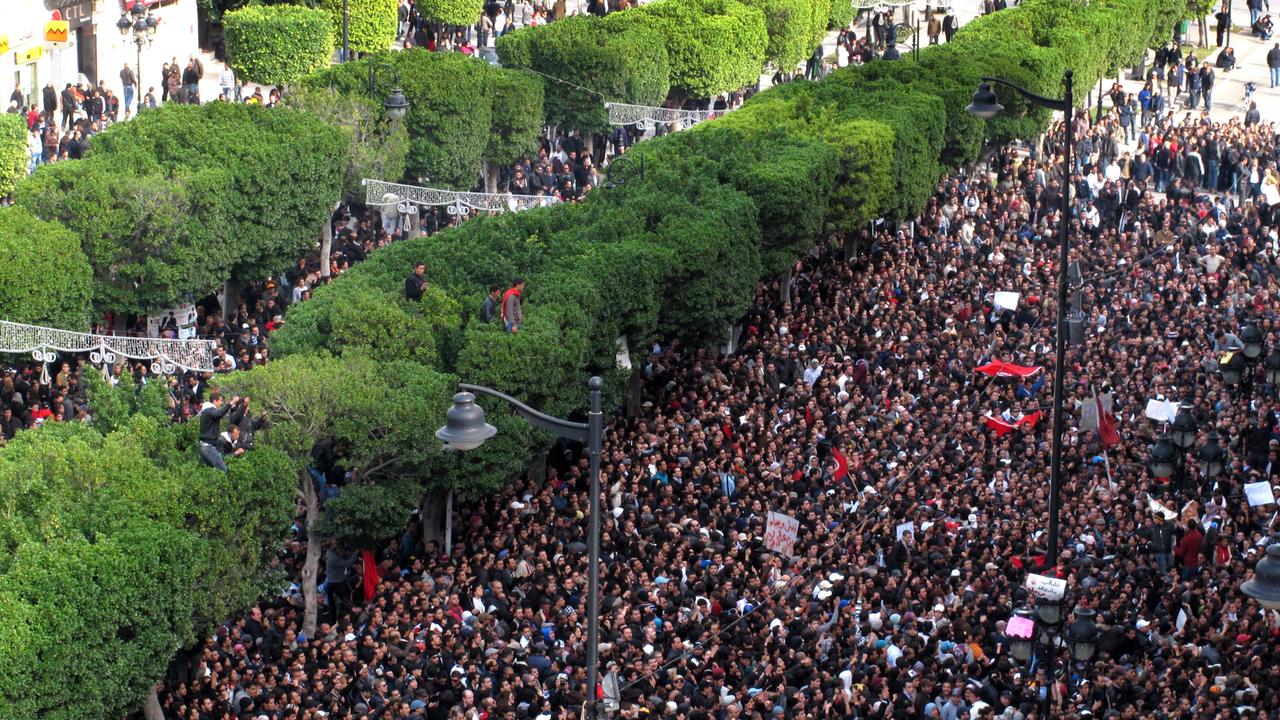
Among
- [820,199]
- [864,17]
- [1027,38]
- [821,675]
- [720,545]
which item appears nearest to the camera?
[821,675]

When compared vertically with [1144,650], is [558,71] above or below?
above

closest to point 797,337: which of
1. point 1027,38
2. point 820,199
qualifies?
point 820,199

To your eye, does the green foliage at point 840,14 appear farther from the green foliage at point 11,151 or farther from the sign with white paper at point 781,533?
the sign with white paper at point 781,533

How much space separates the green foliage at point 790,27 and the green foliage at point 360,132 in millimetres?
20100

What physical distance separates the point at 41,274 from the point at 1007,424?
21.3 metres

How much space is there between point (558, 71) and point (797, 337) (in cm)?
2181

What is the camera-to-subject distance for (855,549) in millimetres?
44000

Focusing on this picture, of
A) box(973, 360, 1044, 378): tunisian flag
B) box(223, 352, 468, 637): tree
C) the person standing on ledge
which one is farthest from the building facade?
box(973, 360, 1044, 378): tunisian flag

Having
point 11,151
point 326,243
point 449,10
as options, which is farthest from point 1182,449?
point 449,10

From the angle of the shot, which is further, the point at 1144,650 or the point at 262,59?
the point at 262,59

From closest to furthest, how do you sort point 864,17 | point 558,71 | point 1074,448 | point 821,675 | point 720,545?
1. point 821,675
2. point 720,545
3. point 1074,448
4. point 558,71
5. point 864,17

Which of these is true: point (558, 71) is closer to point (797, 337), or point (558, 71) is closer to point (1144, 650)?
point (797, 337)

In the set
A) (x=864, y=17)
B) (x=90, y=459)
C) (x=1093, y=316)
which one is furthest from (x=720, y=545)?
(x=864, y=17)

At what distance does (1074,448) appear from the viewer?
48781 mm
